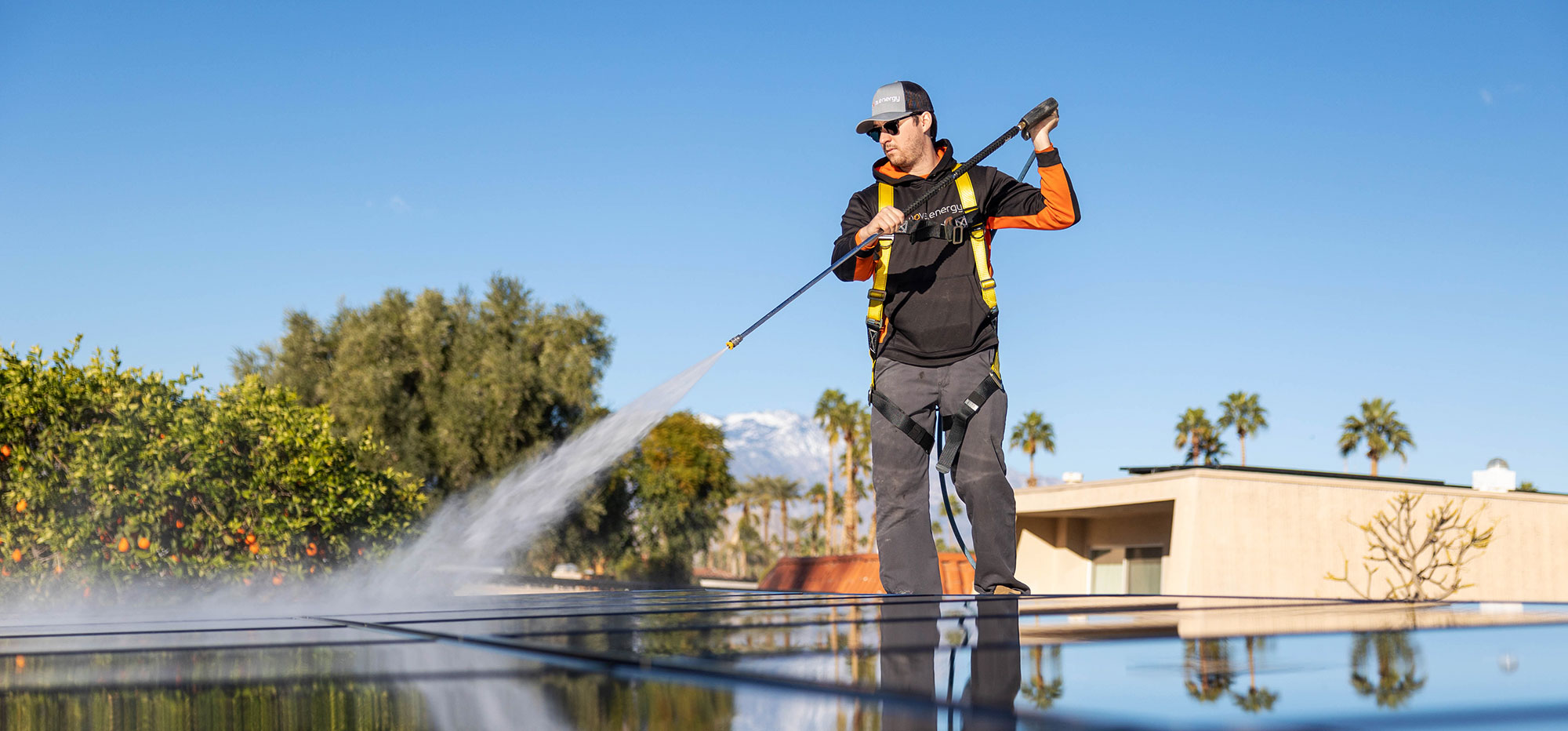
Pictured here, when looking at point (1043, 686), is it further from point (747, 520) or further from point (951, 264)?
point (747, 520)

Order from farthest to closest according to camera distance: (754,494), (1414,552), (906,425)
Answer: (754,494), (1414,552), (906,425)

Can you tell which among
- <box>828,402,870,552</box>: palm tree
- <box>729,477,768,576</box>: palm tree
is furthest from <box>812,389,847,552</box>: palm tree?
<box>729,477,768,576</box>: palm tree

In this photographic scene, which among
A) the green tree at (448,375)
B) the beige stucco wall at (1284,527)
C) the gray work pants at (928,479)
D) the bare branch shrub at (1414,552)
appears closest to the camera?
the gray work pants at (928,479)

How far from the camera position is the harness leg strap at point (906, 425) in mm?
4848

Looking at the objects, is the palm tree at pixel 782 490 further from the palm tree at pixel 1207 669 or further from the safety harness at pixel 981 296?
the palm tree at pixel 1207 669

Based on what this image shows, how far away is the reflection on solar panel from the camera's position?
1205 millimetres

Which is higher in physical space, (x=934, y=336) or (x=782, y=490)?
(x=934, y=336)

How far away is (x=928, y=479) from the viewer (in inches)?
196

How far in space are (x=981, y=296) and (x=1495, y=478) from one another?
120 feet

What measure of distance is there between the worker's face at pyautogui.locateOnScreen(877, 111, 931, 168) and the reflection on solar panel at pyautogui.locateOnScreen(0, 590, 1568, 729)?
2896 millimetres

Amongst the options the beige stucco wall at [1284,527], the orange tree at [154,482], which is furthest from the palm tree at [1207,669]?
the beige stucco wall at [1284,527]

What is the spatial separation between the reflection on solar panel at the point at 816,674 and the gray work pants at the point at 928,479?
1895 mm

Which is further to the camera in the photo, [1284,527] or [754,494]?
[754,494]

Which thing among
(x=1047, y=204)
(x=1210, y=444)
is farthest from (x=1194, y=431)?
(x=1047, y=204)
